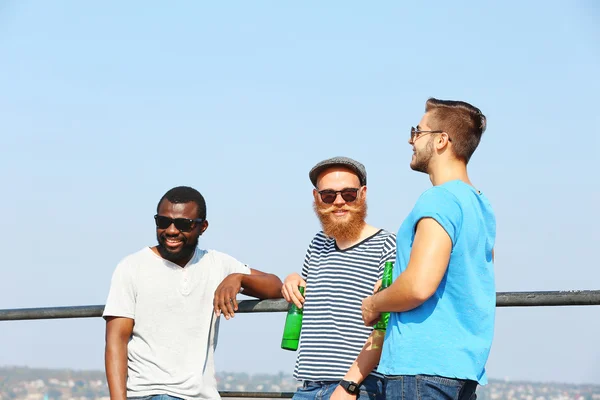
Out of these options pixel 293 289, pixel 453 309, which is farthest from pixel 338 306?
pixel 453 309

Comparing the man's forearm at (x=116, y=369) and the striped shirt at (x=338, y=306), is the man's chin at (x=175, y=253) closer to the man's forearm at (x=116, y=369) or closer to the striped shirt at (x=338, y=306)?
the man's forearm at (x=116, y=369)

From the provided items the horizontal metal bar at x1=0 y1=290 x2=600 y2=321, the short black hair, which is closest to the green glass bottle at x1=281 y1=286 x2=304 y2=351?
the horizontal metal bar at x1=0 y1=290 x2=600 y2=321

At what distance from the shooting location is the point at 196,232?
17.3ft

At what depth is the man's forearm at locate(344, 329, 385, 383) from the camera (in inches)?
174

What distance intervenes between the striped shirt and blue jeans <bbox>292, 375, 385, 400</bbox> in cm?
4

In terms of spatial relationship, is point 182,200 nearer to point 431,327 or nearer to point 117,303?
point 117,303

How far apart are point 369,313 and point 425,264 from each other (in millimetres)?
503

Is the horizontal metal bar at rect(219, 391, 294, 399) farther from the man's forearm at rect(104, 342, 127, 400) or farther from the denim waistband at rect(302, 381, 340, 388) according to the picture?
the man's forearm at rect(104, 342, 127, 400)

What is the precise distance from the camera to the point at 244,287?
17.1ft

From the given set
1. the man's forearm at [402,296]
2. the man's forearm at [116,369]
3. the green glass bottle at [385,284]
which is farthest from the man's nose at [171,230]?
the man's forearm at [402,296]

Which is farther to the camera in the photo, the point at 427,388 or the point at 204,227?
the point at 204,227

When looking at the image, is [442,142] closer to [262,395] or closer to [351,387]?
[351,387]

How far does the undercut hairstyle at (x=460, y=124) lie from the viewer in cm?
409

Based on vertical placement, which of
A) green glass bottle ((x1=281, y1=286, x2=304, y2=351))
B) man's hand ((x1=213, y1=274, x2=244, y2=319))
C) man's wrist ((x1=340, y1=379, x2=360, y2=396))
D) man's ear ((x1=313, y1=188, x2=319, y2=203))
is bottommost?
man's wrist ((x1=340, y1=379, x2=360, y2=396))
